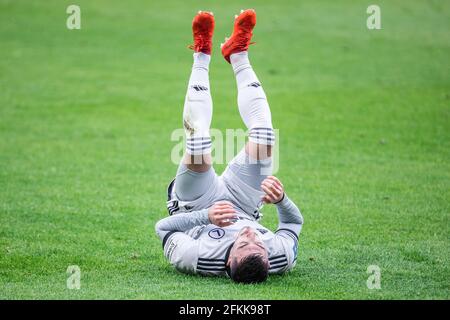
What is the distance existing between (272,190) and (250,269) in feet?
2.30

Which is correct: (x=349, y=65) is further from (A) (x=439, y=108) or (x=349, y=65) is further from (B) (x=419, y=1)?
(B) (x=419, y=1)

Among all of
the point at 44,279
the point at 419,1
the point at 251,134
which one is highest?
the point at 419,1

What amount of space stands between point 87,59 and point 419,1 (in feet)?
37.0

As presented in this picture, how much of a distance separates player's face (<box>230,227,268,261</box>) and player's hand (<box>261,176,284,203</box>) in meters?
0.33

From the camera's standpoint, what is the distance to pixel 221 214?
22.4 ft

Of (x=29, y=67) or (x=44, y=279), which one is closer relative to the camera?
(x=44, y=279)

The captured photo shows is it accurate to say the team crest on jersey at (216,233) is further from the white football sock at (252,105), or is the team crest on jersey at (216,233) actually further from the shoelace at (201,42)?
the shoelace at (201,42)

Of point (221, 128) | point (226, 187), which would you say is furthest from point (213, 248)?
point (221, 128)

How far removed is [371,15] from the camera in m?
24.5

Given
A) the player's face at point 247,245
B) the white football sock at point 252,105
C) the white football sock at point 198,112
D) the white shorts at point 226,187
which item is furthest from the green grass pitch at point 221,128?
the white football sock at point 252,105

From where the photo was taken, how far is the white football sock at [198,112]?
7.01 metres

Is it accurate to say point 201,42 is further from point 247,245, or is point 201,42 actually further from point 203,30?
point 247,245
